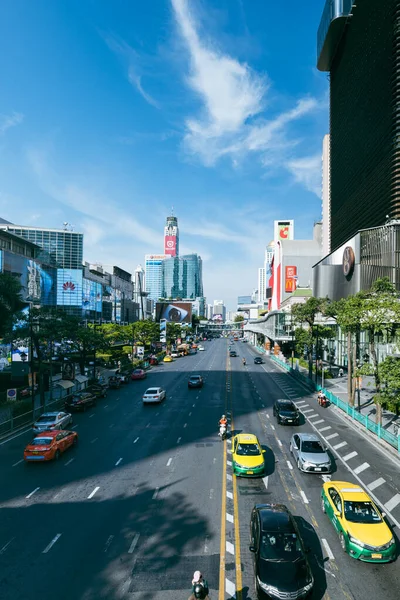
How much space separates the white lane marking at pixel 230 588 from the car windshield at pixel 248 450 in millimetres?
9163

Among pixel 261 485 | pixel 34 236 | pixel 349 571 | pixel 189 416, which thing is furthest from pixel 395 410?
pixel 34 236

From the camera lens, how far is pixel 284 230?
19538cm

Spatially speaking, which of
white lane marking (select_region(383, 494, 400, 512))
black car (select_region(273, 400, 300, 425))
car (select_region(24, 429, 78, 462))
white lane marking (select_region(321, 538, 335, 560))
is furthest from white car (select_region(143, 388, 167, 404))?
white lane marking (select_region(321, 538, 335, 560))

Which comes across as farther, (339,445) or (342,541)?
(339,445)

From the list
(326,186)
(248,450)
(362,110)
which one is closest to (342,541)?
(248,450)

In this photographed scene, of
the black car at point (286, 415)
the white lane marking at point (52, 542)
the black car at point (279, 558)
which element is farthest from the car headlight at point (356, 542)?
the black car at point (286, 415)

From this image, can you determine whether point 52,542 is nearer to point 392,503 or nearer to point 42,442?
point 42,442

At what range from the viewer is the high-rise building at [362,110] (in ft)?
145

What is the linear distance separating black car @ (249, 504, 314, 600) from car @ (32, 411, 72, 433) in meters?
17.9

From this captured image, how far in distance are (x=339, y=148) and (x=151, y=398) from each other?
58.3 m

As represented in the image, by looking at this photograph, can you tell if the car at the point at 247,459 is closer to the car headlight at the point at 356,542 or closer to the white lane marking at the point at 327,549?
the white lane marking at the point at 327,549

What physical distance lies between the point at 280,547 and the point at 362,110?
60.5m

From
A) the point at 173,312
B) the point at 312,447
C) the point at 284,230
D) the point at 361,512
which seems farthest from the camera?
the point at 284,230

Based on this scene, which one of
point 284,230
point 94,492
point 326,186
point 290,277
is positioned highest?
point 284,230
